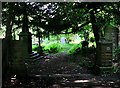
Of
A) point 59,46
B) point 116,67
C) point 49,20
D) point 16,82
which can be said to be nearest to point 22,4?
point 49,20

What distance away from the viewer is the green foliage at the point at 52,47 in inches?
443

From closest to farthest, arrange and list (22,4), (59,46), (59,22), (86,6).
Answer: (22,4)
(86,6)
(59,22)
(59,46)

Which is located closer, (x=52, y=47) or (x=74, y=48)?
(x=74, y=48)

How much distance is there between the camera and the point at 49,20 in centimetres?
568

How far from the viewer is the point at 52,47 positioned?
11.4 meters

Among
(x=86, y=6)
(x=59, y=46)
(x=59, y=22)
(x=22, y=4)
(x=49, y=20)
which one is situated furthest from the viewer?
(x=59, y=46)

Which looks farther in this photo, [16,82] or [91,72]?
[91,72]

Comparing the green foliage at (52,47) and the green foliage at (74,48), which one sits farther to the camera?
the green foliage at (52,47)

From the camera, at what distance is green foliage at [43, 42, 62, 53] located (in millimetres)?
11250

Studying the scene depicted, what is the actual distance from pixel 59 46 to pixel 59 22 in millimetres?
5598

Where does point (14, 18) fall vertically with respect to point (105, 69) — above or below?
above

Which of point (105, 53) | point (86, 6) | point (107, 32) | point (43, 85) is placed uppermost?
point (86, 6)

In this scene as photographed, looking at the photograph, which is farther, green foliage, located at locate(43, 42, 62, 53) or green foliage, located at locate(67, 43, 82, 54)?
green foliage, located at locate(43, 42, 62, 53)

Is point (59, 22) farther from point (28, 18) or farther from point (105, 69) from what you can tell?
point (105, 69)
